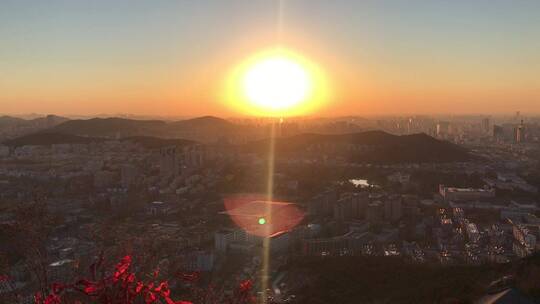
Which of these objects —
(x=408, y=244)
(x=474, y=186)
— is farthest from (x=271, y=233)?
(x=474, y=186)

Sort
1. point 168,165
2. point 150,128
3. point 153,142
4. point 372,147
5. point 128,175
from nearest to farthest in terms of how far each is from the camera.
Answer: point 128,175, point 168,165, point 372,147, point 153,142, point 150,128

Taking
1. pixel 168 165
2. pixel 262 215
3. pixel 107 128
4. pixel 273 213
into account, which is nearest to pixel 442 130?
pixel 107 128

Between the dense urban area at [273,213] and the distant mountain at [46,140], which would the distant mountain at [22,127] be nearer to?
the distant mountain at [46,140]

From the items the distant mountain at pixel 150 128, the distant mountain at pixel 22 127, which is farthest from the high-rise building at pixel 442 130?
the distant mountain at pixel 22 127

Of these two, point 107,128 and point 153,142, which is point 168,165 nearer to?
point 153,142

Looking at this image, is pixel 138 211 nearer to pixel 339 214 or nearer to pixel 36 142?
pixel 339 214

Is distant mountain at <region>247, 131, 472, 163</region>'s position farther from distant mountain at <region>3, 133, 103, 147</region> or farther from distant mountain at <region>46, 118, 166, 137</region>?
distant mountain at <region>46, 118, 166, 137</region>
